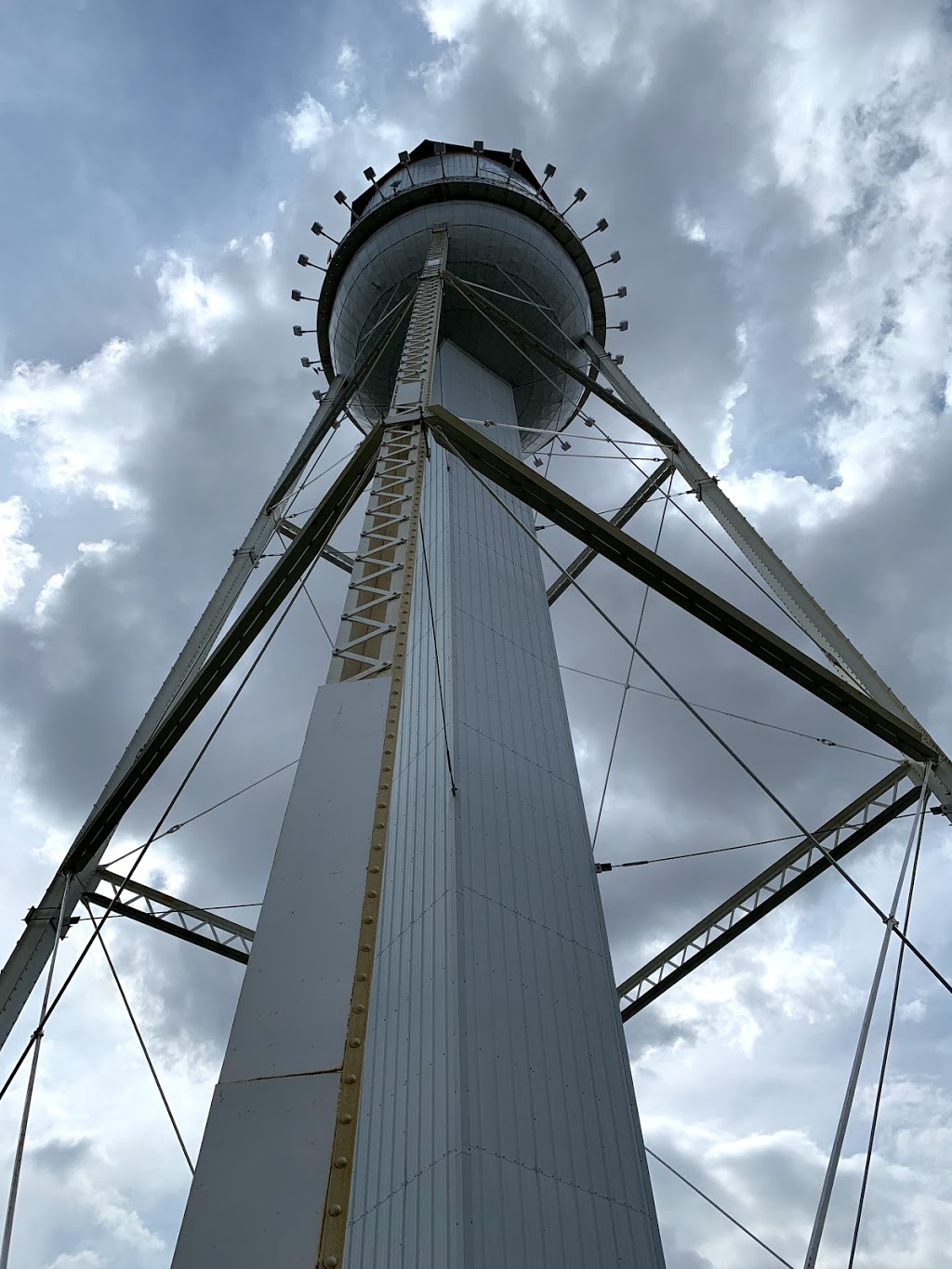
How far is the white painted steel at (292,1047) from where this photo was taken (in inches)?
103

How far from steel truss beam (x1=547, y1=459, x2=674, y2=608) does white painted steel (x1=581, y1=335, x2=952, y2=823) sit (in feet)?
1.54

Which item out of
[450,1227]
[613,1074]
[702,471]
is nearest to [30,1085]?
[450,1227]

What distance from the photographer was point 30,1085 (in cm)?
672

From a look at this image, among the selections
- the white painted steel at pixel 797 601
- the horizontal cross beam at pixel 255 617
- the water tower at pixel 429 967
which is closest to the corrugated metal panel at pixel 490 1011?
the water tower at pixel 429 967

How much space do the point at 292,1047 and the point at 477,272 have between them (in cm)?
1594

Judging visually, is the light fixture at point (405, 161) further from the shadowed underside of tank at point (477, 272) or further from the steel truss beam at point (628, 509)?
the steel truss beam at point (628, 509)

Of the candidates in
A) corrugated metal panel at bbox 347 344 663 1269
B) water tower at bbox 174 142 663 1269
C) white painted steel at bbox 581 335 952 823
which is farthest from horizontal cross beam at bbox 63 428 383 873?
white painted steel at bbox 581 335 952 823

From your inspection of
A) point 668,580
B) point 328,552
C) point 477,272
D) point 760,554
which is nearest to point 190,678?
point 328,552

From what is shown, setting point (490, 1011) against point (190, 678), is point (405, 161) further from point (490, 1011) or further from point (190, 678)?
point (490, 1011)

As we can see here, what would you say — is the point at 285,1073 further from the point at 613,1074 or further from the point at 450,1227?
the point at 613,1074

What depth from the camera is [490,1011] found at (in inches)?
232

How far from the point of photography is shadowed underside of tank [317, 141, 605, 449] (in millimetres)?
16328

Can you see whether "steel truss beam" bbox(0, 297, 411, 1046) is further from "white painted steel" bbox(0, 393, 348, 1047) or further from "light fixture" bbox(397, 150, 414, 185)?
"light fixture" bbox(397, 150, 414, 185)

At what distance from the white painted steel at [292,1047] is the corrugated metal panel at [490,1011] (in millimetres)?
2290
